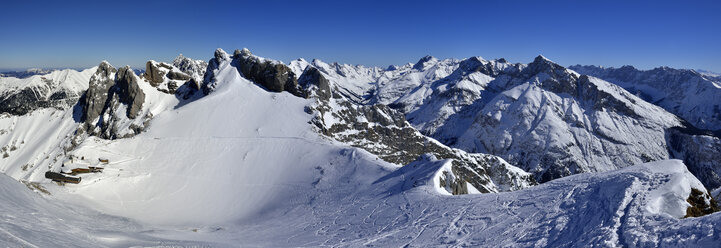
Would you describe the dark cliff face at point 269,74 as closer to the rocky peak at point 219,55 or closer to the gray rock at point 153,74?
the rocky peak at point 219,55

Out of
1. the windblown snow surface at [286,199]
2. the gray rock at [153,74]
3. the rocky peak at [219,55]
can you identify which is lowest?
the windblown snow surface at [286,199]

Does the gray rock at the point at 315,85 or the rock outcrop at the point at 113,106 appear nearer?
the rock outcrop at the point at 113,106

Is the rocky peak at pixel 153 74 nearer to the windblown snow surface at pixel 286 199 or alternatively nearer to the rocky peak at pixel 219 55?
the rocky peak at pixel 219 55

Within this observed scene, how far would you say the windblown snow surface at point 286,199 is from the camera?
21.2 m

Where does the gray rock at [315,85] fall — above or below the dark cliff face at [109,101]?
above

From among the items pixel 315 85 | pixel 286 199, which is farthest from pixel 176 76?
pixel 286 199

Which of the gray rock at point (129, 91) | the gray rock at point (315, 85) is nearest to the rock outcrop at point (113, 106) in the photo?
the gray rock at point (129, 91)

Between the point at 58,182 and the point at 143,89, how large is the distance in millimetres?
60768

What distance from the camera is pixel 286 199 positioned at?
60.2 meters

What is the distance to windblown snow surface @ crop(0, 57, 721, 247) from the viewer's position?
2122 centimetres

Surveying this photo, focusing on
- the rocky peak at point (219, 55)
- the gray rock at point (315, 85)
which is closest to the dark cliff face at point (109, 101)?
the rocky peak at point (219, 55)

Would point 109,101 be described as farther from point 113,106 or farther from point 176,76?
point 176,76

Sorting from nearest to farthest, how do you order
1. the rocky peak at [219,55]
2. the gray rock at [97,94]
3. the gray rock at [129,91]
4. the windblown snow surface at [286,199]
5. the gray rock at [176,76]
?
the windblown snow surface at [286,199]
the gray rock at [129,91]
the gray rock at [97,94]
the gray rock at [176,76]
the rocky peak at [219,55]

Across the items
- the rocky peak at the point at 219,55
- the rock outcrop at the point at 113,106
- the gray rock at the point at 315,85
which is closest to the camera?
the rock outcrop at the point at 113,106
